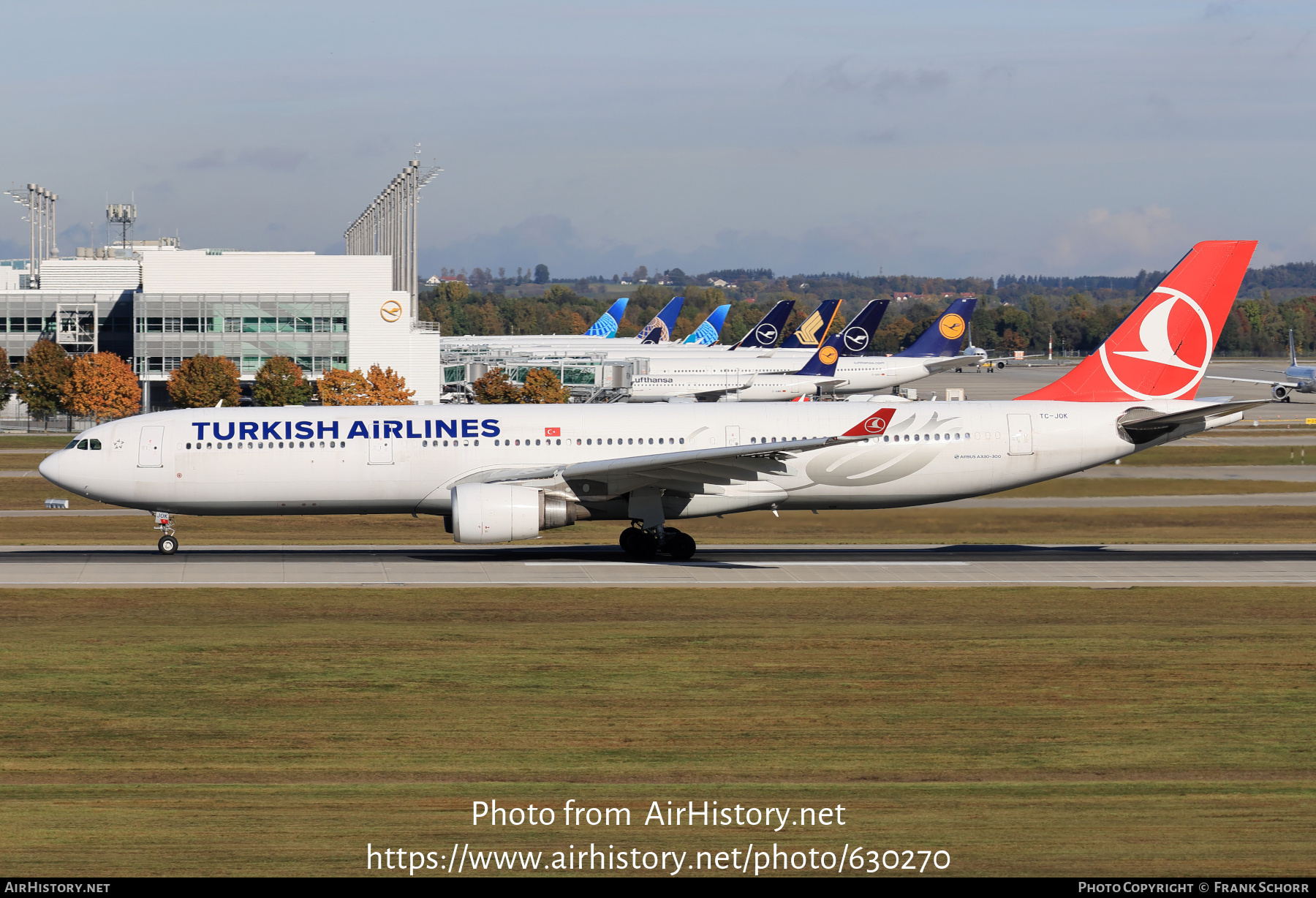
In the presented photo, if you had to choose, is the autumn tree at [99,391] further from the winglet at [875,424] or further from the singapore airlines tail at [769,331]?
the winglet at [875,424]

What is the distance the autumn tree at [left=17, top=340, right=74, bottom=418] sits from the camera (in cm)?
10838

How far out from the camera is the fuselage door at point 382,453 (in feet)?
117

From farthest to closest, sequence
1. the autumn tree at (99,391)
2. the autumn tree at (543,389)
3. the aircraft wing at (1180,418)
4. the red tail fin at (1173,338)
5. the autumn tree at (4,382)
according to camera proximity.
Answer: the autumn tree at (4,382) < the autumn tree at (99,391) < the autumn tree at (543,389) < the red tail fin at (1173,338) < the aircraft wing at (1180,418)

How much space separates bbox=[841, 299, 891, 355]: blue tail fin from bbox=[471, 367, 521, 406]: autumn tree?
32.2 m

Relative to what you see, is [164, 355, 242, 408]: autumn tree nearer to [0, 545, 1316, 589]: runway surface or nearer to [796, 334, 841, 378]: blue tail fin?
[796, 334, 841, 378]: blue tail fin

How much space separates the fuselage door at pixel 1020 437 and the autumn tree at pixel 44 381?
9139 cm

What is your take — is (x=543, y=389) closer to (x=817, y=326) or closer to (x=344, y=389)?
(x=344, y=389)

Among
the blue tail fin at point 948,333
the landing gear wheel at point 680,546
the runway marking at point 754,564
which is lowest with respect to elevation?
the runway marking at point 754,564

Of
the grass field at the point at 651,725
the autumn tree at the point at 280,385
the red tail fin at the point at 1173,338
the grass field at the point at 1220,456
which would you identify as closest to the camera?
the grass field at the point at 651,725

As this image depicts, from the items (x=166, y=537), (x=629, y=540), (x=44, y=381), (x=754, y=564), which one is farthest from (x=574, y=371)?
(x=754, y=564)

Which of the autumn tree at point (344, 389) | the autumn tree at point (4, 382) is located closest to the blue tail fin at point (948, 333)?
the autumn tree at point (344, 389)
